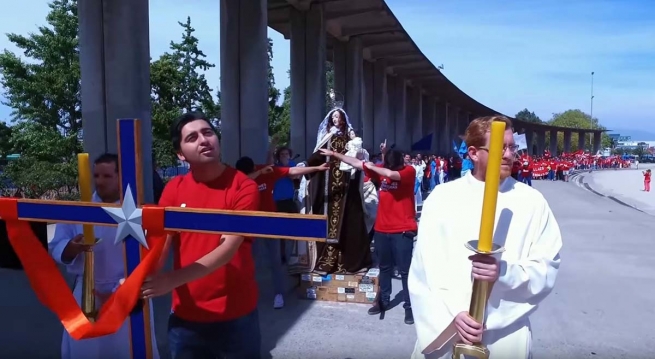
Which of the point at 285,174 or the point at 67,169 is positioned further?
the point at 67,169

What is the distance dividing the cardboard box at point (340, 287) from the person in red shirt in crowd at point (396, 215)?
54cm

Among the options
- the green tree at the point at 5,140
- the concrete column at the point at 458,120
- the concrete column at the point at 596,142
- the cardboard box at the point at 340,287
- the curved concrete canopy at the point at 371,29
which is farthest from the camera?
the concrete column at the point at 596,142

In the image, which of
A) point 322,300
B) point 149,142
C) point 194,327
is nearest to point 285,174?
point 322,300

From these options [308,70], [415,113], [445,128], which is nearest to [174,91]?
[308,70]

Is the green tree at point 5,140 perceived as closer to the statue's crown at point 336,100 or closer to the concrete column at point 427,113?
the statue's crown at point 336,100

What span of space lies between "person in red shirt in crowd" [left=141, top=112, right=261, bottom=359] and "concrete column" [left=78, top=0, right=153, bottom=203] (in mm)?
4935

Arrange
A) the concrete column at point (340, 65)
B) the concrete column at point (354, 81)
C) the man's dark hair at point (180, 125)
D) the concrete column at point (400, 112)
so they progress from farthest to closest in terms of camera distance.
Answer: the concrete column at point (400, 112) → the concrete column at point (340, 65) → the concrete column at point (354, 81) → the man's dark hair at point (180, 125)

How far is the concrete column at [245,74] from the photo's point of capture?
1120cm

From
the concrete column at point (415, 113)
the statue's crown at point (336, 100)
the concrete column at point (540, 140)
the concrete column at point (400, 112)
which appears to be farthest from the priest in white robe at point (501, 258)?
the concrete column at point (540, 140)

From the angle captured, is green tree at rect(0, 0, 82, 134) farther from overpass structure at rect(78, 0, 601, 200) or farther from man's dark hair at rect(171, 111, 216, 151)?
man's dark hair at rect(171, 111, 216, 151)

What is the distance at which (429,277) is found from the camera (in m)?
2.58

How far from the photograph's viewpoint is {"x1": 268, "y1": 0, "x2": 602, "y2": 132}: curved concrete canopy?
675 inches

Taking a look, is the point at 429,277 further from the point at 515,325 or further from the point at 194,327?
the point at 194,327

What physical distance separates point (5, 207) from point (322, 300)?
522 cm
